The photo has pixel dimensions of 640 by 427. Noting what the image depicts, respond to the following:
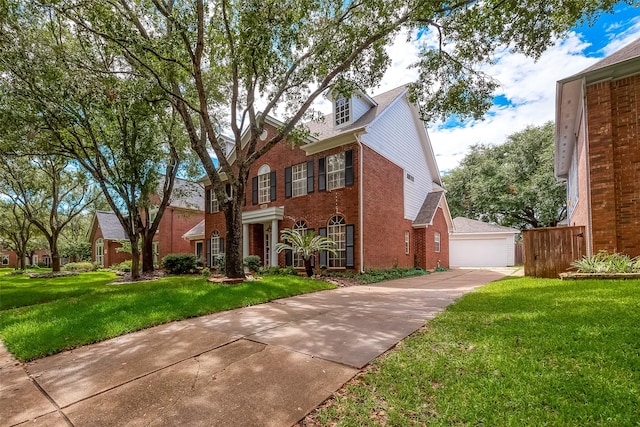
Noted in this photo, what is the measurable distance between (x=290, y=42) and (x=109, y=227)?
1215 inches

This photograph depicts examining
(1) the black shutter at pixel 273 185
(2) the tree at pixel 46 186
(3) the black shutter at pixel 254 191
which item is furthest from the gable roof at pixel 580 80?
(2) the tree at pixel 46 186

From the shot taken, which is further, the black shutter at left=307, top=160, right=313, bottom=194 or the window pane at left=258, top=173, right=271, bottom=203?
the window pane at left=258, top=173, right=271, bottom=203

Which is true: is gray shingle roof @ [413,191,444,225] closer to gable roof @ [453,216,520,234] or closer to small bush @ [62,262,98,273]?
gable roof @ [453,216,520,234]

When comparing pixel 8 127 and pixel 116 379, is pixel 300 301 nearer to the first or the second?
pixel 116 379

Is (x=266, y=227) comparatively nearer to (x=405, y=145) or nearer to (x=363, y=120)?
(x=363, y=120)

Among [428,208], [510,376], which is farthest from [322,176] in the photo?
[510,376]

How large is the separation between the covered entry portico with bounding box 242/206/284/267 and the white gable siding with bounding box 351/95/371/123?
5.70 m

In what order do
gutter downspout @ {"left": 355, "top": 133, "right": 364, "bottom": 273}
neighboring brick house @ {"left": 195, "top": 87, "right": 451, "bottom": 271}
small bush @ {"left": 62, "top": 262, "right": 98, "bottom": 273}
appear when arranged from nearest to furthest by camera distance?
gutter downspout @ {"left": 355, "top": 133, "right": 364, "bottom": 273}, neighboring brick house @ {"left": 195, "top": 87, "right": 451, "bottom": 271}, small bush @ {"left": 62, "top": 262, "right": 98, "bottom": 273}

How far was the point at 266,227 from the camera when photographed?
57.8ft

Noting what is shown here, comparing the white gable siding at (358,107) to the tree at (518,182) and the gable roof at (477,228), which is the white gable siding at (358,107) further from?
the tree at (518,182)

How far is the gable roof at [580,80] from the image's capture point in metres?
7.74

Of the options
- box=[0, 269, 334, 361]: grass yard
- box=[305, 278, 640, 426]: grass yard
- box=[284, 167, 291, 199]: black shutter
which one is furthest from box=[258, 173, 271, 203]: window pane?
box=[305, 278, 640, 426]: grass yard

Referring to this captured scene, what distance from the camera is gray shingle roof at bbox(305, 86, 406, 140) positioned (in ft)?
45.9

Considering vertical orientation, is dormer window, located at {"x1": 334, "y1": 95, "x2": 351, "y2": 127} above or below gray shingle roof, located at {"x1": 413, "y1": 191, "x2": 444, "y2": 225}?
above
